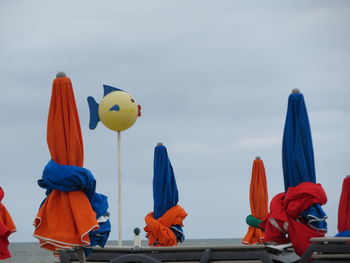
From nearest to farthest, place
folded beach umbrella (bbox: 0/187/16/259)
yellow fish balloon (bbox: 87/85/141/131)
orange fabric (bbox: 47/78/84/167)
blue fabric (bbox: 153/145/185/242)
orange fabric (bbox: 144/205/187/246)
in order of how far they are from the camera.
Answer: orange fabric (bbox: 47/78/84/167) < folded beach umbrella (bbox: 0/187/16/259) < yellow fish balloon (bbox: 87/85/141/131) < orange fabric (bbox: 144/205/187/246) < blue fabric (bbox: 153/145/185/242)

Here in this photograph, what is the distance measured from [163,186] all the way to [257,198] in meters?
2.37

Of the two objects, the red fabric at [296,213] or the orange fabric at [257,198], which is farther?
the orange fabric at [257,198]

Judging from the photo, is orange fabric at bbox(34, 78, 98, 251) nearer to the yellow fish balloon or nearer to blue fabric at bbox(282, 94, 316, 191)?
blue fabric at bbox(282, 94, 316, 191)

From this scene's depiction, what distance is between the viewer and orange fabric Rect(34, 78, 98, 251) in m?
7.23

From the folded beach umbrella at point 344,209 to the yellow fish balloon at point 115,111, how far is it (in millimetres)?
3749

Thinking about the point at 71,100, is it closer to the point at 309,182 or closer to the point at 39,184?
the point at 39,184

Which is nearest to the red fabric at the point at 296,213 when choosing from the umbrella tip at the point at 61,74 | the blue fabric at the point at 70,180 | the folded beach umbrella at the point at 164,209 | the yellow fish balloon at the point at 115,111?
the blue fabric at the point at 70,180

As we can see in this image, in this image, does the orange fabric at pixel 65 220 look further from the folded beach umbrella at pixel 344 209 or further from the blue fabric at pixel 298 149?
the folded beach umbrella at pixel 344 209

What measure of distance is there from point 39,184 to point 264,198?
7977mm

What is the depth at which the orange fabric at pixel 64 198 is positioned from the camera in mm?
7234

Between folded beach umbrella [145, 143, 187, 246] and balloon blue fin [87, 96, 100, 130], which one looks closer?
balloon blue fin [87, 96, 100, 130]

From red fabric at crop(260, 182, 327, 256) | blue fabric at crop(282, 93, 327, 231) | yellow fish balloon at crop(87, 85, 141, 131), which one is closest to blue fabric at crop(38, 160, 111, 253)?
red fabric at crop(260, 182, 327, 256)

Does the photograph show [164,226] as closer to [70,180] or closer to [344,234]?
[344,234]

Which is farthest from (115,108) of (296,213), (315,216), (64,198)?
(64,198)
